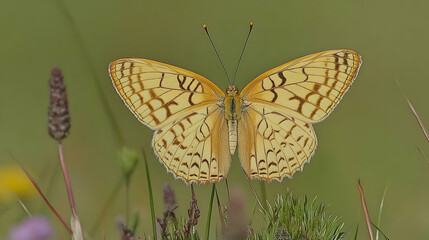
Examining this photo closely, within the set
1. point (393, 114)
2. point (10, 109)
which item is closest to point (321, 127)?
point (393, 114)

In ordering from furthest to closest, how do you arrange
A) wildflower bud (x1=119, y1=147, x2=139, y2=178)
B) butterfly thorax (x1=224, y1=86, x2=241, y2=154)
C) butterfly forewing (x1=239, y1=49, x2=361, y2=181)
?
butterfly thorax (x1=224, y1=86, x2=241, y2=154) < butterfly forewing (x1=239, y1=49, x2=361, y2=181) < wildflower bud (x1=119, y1=147, x2=139, y2=178)

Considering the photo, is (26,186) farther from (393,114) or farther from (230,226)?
(393,114)

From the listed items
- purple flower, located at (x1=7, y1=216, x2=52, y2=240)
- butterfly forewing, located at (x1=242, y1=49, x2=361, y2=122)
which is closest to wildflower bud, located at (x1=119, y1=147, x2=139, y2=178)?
purple flower, located at (x1=7, y1=216, x2=52, y2=240)

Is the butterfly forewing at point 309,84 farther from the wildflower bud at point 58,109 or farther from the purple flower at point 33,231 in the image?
the purple flower at point 33,231

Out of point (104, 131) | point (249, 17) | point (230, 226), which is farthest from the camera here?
point (249, 17)

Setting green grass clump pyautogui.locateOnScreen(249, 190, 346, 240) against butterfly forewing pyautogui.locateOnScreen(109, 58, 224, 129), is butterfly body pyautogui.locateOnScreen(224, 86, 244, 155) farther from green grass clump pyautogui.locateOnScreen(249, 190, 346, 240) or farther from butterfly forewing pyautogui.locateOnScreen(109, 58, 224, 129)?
green grass clump pyautogui.locateOnScreen(249, 190, 346, 240)

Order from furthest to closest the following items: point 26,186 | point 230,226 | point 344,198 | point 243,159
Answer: point 344,198 < point 26,186 < point 243,159 < point 230,226

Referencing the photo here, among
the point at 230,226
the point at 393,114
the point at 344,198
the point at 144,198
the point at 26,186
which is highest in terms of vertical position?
the point at 230,226
